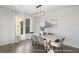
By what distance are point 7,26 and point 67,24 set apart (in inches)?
62.3

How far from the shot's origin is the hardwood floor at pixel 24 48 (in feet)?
5.35

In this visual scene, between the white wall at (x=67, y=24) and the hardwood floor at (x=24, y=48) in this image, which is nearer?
the hardwood floor at (x=24, y=48)

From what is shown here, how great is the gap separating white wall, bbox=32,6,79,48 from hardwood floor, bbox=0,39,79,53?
8.8 inches

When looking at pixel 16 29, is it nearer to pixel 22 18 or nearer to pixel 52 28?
pixel 22 18

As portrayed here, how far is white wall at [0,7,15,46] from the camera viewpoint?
6.26 ft

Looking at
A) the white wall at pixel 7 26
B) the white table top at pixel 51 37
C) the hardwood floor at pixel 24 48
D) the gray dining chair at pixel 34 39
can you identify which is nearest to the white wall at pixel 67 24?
the white table top at pixel 51 37

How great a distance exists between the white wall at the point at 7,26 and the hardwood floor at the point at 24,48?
0.19 meters

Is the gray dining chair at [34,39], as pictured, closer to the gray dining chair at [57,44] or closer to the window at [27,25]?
the window at [27,25]

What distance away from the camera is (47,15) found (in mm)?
1901

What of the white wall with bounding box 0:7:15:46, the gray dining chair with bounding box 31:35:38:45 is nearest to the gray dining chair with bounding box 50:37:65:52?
the gray dining chair with bounding box 31:35:38:45

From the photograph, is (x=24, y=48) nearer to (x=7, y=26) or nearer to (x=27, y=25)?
(x=27, y=25)

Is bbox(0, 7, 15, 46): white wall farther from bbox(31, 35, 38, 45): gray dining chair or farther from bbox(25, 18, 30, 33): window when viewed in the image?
bbox(31, 35, 38, 45): gray dining chair
